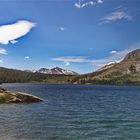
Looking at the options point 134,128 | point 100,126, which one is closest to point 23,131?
point 100,126

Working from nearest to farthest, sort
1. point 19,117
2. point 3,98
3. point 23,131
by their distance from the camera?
point 23,131
point 19,117
point 3,98

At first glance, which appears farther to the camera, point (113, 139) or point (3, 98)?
point (3, 98)

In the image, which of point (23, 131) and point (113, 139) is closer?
point (113, 139)

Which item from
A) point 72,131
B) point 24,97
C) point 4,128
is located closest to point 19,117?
point 4,128

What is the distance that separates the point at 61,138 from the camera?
36688mm

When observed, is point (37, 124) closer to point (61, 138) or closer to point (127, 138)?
Result: point (61, 138)

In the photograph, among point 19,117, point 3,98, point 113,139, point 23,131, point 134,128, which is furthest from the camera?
point 3,98

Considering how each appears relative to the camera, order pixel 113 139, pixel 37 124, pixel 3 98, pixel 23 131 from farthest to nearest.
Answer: pixel 3 98
pixel 37 124
pixel 23 131
pixel 113 139

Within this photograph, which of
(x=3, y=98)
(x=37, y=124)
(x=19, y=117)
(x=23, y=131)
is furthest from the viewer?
(x=3, y=98)

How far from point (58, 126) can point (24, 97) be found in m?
37.6

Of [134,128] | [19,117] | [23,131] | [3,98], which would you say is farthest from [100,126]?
[3,98]

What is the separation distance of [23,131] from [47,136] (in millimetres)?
4299

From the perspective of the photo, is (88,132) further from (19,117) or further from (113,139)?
(19,117)

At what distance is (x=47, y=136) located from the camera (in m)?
37.7
